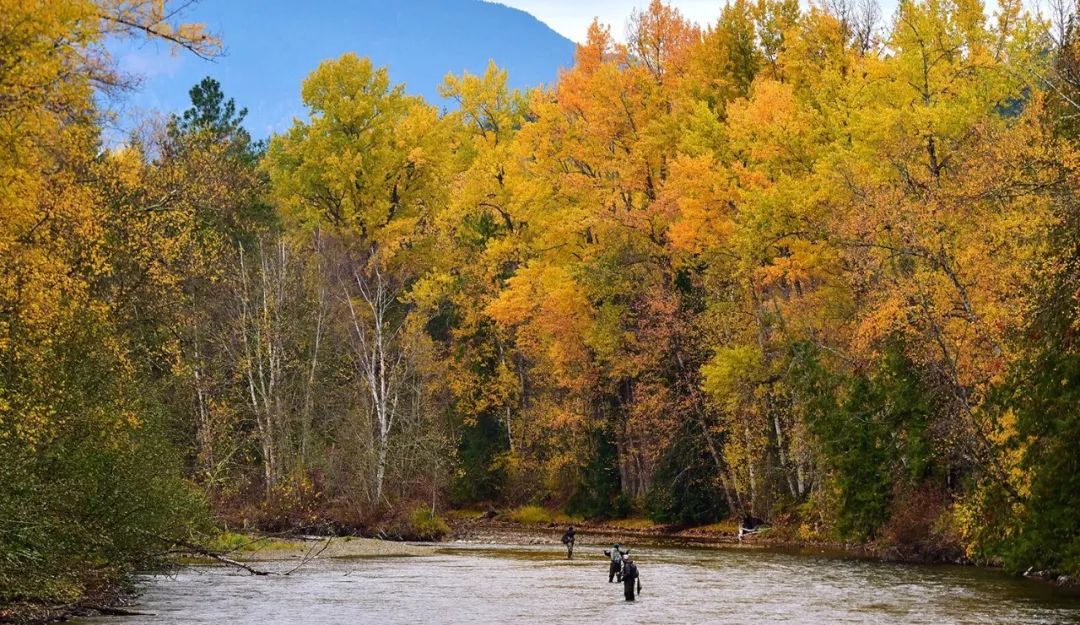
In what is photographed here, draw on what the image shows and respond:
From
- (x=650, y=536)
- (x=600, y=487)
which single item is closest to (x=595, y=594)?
(x=650, y=536)

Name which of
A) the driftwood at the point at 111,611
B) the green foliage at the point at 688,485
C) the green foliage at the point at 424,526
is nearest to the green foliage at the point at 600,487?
the green foliage at the point at 688,485

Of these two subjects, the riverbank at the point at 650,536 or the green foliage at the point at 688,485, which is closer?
the riverbank at the point at 650,536

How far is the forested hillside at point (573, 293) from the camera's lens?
2139cm

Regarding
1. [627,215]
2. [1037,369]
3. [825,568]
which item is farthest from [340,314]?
[1037,369]

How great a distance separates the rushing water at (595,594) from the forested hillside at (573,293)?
5.19ft

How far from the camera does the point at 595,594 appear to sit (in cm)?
2805

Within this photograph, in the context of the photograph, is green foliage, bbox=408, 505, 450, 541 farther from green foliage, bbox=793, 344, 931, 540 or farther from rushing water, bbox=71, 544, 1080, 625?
green foliage, bbox=793, 344, 931, 540

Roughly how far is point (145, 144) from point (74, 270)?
20371 mm

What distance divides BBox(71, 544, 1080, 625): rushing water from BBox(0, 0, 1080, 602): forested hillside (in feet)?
5.19

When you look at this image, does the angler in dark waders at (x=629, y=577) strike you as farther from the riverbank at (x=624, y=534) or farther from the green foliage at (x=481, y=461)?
the green foliage at (x=481, y=461)

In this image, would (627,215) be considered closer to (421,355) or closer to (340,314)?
(421,355)

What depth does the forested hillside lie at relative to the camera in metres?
21.4

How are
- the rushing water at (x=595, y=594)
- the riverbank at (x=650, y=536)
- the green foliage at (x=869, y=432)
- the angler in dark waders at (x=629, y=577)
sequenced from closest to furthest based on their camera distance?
the rushing water at (x=595, y=594), the angler in dark waders at (x=629, y=577), the green foliage at (x=869, y=432), the riverbank at (x=650, y=536)

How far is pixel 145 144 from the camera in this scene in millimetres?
43781
